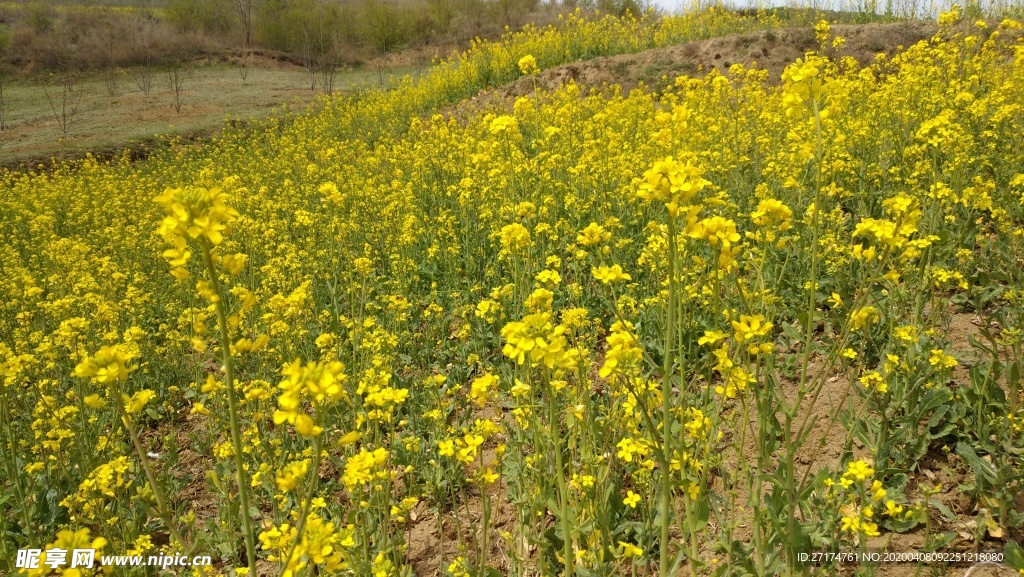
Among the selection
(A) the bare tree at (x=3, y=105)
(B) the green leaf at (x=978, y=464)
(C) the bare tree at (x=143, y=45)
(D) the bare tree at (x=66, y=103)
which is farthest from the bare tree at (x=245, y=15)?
(B) the green leaf at (x=978, y=464)

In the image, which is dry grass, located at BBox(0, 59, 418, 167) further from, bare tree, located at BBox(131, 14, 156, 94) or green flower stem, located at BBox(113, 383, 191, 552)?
green flower stem, located at BBox(113, 383, 191, 552)

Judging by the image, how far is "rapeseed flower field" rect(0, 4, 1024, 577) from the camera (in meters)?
1.72

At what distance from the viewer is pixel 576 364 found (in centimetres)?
165

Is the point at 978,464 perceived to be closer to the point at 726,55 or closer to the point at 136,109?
the point at 726,55

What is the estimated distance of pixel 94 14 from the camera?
1277 inches

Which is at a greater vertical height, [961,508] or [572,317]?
[572,317]

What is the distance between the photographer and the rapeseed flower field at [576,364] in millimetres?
1724

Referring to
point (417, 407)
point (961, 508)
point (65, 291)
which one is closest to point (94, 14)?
point (65, 291)

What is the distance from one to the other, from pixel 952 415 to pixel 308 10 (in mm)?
40213

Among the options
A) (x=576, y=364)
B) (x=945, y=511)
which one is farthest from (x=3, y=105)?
(x=945, y=511)

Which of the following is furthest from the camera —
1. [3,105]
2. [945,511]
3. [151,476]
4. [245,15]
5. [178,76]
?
[245,15]

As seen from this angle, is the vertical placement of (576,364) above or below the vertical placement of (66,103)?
below

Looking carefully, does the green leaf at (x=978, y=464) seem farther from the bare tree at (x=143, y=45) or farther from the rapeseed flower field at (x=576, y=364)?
the bare tree at (x=143, y=45)

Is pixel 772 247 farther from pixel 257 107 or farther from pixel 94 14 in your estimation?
Answer: pixel 94 14
